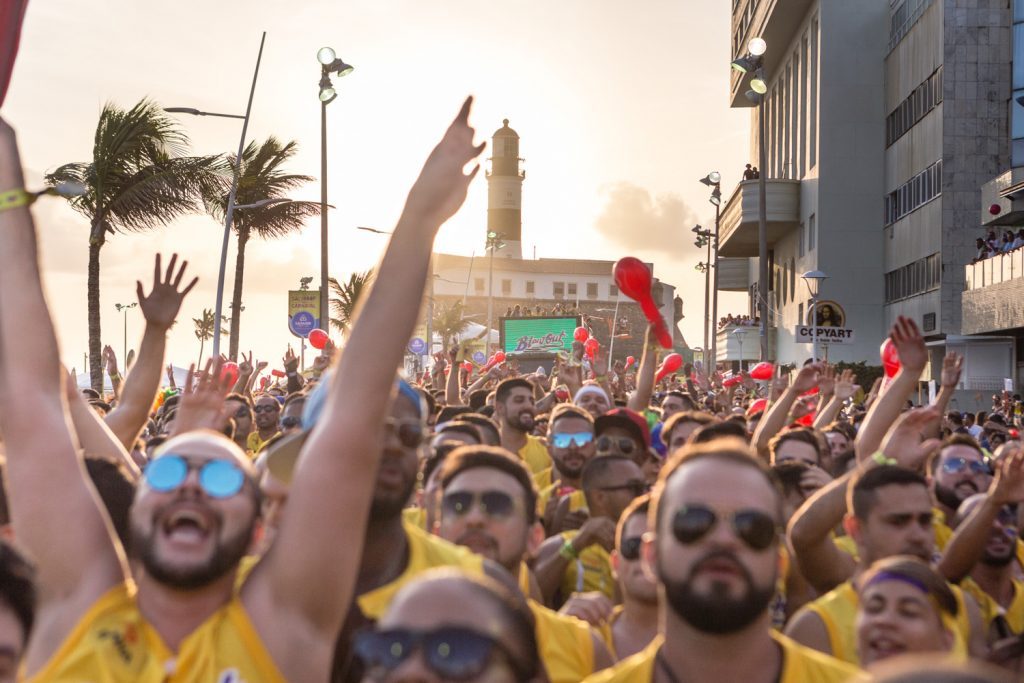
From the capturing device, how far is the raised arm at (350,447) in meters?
2.86

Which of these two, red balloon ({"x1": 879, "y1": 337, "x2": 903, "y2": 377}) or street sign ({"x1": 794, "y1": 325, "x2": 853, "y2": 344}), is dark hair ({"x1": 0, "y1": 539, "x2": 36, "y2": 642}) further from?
street sign ({"x1": 794, "y1": 325, "x2": 853, "y2": 344})

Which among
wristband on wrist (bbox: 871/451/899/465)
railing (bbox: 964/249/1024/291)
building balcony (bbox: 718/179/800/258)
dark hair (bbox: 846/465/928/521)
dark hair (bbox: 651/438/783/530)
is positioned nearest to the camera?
dark hair (bbox: 651/438/783/530)

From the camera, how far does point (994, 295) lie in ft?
100

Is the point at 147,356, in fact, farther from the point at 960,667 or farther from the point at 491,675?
the point at 960,667

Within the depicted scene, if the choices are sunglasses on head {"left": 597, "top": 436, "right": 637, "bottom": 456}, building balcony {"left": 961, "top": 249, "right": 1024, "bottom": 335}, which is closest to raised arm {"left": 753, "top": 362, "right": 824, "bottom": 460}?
sunglasses on head {"left": 597, "top": 436, "right": 637, "bottom": 456}

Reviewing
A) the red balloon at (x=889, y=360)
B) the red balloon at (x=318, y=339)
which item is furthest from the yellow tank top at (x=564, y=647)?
the red balloon at (x=318, y=339)

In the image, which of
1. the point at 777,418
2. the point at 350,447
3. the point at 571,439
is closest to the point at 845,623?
the point at 350,447

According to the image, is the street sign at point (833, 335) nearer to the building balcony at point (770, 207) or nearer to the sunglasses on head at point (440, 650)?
the sunglasses on head at point (440, 650)

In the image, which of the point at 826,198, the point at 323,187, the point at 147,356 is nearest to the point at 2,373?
the point at 147,356

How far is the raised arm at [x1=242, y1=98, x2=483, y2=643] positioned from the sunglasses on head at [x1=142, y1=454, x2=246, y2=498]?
21 cm

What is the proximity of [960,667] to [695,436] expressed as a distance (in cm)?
497

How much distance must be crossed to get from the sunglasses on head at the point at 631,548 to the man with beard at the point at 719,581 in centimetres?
112

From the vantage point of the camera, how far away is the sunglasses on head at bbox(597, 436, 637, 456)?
727 cm

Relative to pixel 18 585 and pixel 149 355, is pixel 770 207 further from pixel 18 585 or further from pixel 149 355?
pixel 18 585
